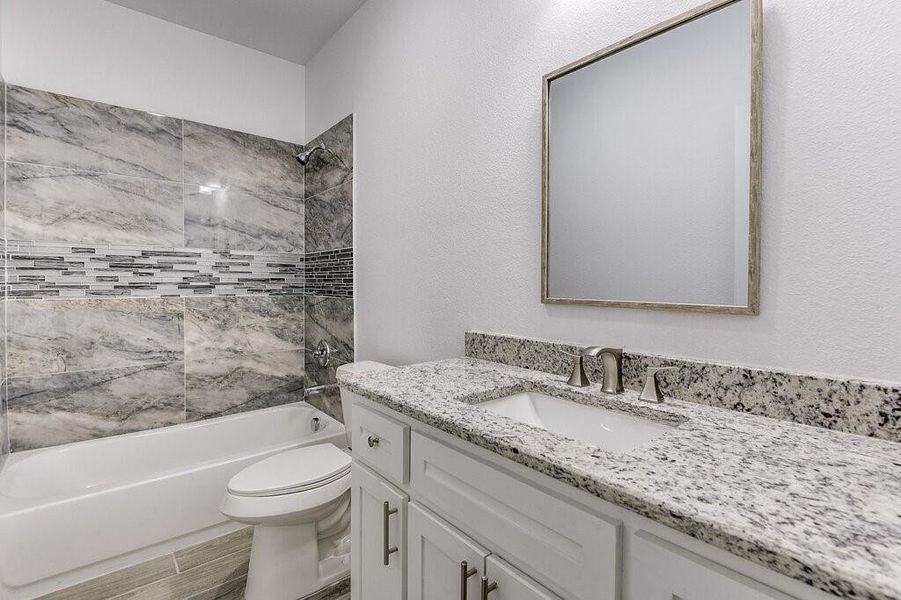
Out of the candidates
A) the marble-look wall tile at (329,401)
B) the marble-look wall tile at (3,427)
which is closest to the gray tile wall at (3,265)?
the marble-look wall tile at (3,427)

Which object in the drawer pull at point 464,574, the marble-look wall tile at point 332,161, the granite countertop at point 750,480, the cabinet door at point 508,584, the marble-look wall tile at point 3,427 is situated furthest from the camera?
the marble-look wall tile at point 332,161

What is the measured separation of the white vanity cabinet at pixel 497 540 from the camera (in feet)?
1.83

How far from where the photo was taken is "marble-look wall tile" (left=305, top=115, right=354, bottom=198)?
2428 millimetres

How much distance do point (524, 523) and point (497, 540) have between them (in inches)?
3.2

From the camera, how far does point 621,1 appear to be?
3.81ft

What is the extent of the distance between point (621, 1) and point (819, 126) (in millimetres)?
626

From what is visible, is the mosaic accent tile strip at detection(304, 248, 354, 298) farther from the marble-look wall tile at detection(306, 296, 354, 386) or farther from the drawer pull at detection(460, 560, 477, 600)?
the drawer pull at detection(460, 560, 477, 600)

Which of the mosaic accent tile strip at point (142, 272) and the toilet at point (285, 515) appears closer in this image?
the toilet at point (285, 515)

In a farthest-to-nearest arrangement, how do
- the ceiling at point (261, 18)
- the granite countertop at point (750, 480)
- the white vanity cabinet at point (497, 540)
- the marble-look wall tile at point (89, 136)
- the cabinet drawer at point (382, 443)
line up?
the ceiling at point (261, 18), the marble-look wall tile at point (89, 136), the cabinet drawer at point (382, 443), the white vanity cabinet at point (497, 540), the granite countertop at point (750, 480)

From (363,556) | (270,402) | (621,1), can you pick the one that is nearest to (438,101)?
(621,1)

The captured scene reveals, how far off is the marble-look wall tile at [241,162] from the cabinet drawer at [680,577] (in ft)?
9.31

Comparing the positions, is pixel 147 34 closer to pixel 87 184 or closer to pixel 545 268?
pixel 87 184

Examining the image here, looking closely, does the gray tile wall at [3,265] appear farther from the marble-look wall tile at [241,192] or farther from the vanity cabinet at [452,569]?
the vanity cabinet at [452,569]

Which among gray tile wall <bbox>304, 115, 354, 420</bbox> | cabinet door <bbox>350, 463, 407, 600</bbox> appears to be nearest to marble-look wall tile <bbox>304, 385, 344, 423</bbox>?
gray tile wall <bbox>304, 115, 354, 420</bbox>
